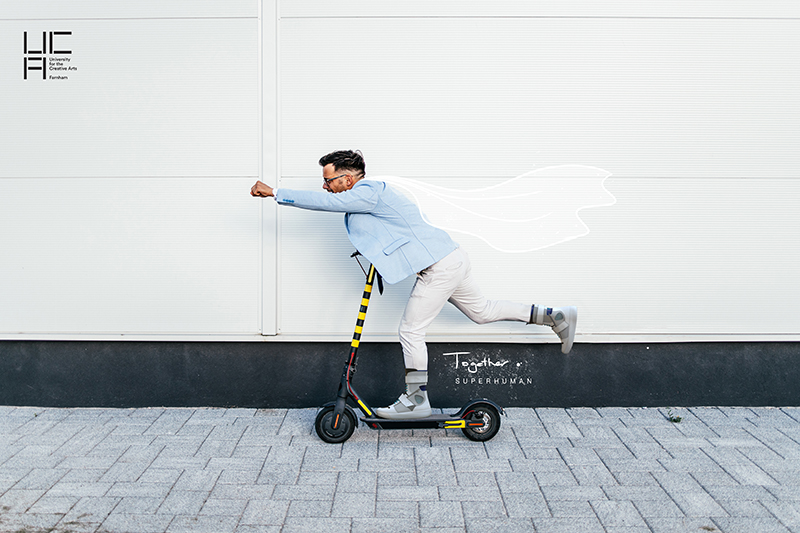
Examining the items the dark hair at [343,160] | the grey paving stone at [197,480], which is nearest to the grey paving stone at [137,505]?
the grey paving stone at [197,480]

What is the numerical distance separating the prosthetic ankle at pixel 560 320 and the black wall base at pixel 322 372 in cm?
43

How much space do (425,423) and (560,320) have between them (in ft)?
3.88

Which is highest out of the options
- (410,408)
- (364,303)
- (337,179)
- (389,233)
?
(337,179)

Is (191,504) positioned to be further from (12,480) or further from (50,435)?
(50,435)

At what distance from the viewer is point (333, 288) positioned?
4.93 metres

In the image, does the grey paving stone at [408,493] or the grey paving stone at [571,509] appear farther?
the grey paving stone at [408,493]

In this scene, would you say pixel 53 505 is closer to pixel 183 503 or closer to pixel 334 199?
pixel 183 503

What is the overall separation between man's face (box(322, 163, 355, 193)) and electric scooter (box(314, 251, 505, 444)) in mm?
571

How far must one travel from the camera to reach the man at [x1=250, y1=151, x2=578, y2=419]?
13.6 feet

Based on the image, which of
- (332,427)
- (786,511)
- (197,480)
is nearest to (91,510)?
(197,480)

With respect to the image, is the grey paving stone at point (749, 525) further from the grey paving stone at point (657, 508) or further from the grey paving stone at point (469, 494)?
the grey paving stone at point (469, 494)

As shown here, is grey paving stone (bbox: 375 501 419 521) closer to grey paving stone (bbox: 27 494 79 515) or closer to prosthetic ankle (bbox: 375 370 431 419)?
prosthetic ankle (bbox: 375 370 431 419)

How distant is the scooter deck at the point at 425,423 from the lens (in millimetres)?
4258

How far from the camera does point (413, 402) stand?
14.1 ft
